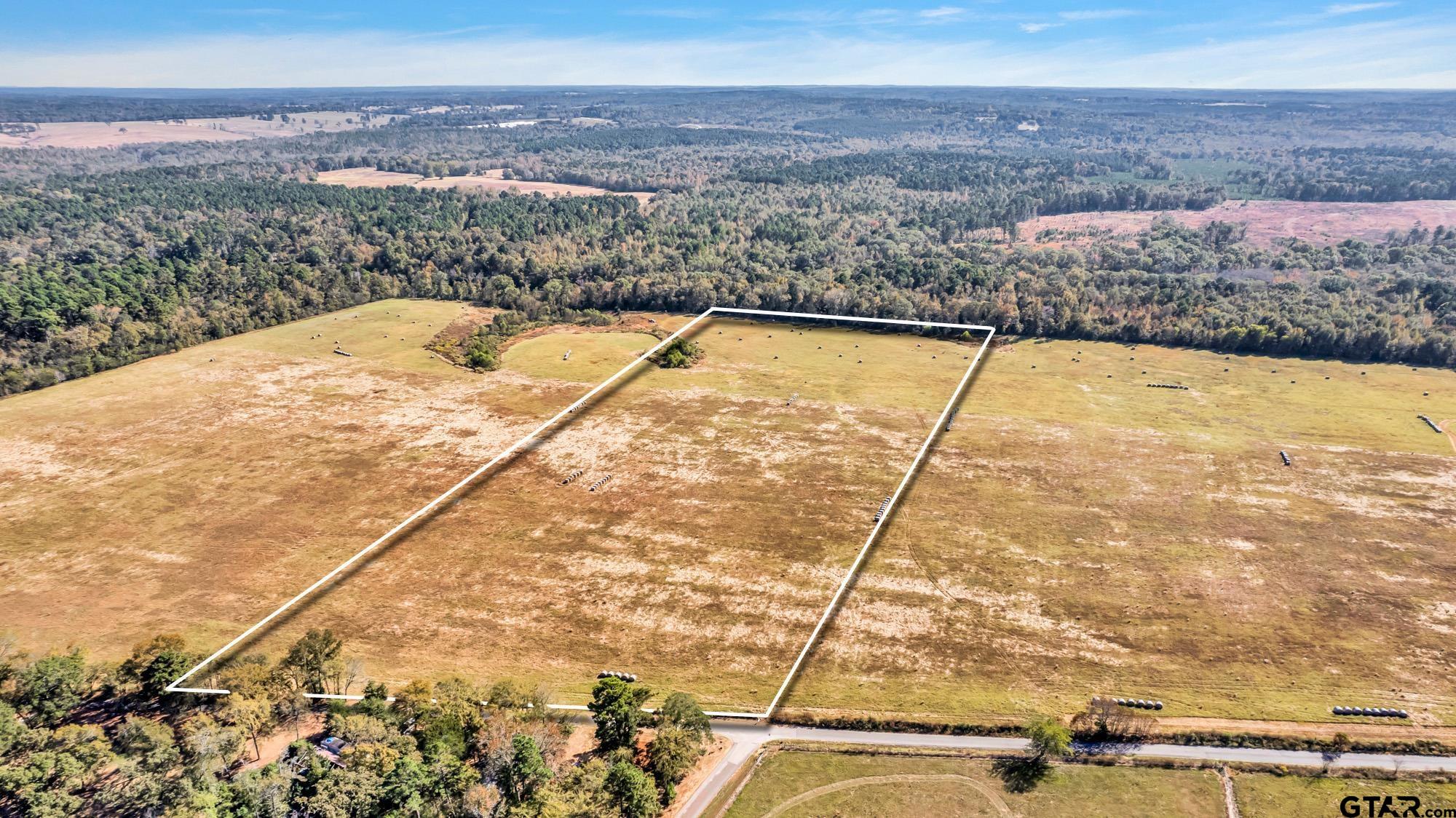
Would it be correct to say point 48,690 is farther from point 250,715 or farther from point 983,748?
point 983,748

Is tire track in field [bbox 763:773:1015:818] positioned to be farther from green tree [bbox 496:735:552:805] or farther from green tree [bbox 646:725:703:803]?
green tree [bbox 496:735:552:805]

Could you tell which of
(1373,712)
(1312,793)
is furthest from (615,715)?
(1373,712)

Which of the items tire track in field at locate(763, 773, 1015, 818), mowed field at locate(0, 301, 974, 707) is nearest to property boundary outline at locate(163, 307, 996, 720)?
mowed field at locate(0, 301, 974, 707)

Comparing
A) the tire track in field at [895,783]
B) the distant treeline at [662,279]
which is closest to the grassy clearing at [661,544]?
the tire track in field at [895,783]

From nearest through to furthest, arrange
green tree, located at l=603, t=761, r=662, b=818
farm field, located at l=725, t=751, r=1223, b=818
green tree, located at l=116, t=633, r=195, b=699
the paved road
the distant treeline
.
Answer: green tree, located at l=603, t=761, r=662, b=818 → farm field, located at l=725, t=751, r=1223, b=818 → the paved road → green tree, located at l=116, t=633, r=195, b=699 → the distant treeline

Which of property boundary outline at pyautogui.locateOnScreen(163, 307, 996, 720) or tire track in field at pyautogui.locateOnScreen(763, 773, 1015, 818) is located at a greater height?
property boundary outline at pyautogui.locateOnScreen(163, 307, 996, 720)

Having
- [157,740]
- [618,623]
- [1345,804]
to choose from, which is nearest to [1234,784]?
[1345,804]

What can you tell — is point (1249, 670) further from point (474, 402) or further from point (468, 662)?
point (474, 402)
